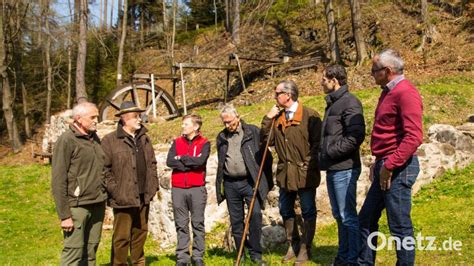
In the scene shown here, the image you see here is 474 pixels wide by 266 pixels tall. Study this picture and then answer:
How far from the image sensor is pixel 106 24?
33156mm

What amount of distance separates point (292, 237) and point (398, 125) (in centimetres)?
183

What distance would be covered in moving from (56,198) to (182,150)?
1.55 m

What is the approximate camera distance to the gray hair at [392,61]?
356 cm

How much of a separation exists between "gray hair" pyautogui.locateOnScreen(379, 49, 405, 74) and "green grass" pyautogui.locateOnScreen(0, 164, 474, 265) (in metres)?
2.02

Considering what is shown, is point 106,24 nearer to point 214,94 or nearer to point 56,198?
point 214,94

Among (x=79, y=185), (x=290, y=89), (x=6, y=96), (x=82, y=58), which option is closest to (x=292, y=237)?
(x=290, y=89)

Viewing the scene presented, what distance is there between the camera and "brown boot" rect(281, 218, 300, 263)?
4.75 metres

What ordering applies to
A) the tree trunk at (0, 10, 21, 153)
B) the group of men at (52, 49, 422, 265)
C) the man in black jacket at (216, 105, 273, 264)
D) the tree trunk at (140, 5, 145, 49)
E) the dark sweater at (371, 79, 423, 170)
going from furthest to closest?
the tree trunk at (140, 5, 145, 49), the tree trunk at (0, 10, 21, 153), the man in black jacket at (216, 105, 273, 264), the group of men at (52, 49, 422, 265), the dark sweater at (371, 79, 423, 170)

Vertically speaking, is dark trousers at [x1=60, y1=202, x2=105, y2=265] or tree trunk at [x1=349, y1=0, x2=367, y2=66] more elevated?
tree trunk at [x1=349, y1=0, x2=367, y2=66]

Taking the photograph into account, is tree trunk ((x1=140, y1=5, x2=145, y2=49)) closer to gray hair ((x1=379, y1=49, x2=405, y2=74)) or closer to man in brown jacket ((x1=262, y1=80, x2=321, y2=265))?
man in brown jacket ((x1=262, y1=80, x2=321, y2=265))

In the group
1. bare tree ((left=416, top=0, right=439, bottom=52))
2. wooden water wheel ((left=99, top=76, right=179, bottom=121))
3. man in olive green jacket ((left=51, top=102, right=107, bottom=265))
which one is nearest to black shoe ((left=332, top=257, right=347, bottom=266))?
man in olive green jacket ((left=51, top=102, right=107, bottom=265))

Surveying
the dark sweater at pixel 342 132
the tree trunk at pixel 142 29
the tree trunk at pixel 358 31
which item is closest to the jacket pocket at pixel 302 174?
A: the dark sweater at pixel 342 132

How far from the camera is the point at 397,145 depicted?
353 cm

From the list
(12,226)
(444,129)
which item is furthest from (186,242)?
(12,226)
